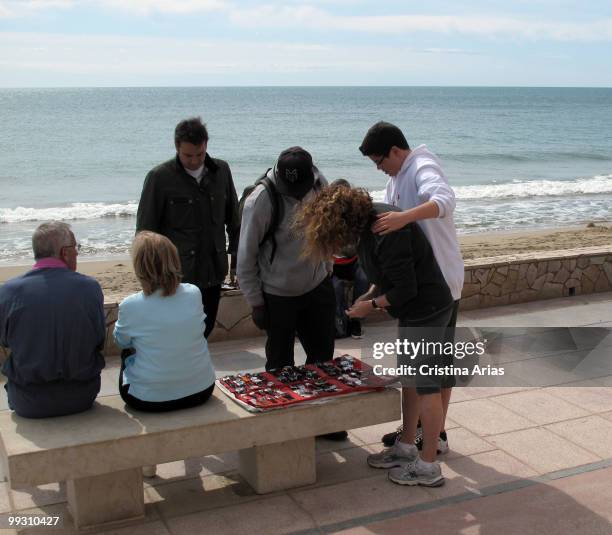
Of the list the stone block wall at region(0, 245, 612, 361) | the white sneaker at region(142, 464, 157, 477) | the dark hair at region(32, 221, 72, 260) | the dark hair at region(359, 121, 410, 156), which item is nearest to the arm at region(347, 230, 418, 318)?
the dark hair at region(359, 121, 410, 156)

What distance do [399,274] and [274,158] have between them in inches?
Result: 1215

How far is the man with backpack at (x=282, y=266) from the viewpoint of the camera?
4.25 metres

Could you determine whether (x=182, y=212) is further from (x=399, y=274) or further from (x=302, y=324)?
(x=399, y=274)

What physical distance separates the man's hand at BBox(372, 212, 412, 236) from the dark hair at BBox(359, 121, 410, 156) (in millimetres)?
473

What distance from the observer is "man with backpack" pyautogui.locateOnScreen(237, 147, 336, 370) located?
4.25m

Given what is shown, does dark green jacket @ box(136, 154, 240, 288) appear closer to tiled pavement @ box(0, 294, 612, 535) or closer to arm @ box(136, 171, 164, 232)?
arm @ box(136, 171, 164, 232)

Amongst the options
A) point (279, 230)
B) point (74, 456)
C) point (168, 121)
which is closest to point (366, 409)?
point (279, 230)

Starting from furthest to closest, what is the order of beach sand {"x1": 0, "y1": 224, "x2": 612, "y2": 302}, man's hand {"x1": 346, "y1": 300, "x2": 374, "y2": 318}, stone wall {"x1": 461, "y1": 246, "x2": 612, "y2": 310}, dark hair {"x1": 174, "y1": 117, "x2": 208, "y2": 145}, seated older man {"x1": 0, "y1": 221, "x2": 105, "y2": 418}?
1. beach sand {"x1": 0, "y1": 224, "x2": 612, "y2": 302}
2. stone wall {"x1": 461, "y1": 246, "x2": 612, "y2": 310}
3. dark hair {"x1": 174, "y1": 117, "x2": 208, "y2": 145}
4. man's hand {"x1": 346, "y1": 300, "x2": 374, "y2": 318}
5. seated older man {"x1": 0, "y1": 221, "x2": 105, "y2": 418}

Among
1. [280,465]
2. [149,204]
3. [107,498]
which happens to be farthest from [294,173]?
[107,498]

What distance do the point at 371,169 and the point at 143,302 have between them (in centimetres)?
2571

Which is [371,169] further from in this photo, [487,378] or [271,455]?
[271,455]

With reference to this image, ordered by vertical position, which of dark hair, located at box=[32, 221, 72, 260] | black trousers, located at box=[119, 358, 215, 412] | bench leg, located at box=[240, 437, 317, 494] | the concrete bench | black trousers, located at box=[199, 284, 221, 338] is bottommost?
bench leg, located at box=[240, 437, 317, 494]

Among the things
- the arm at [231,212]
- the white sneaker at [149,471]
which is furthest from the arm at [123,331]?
the arm at [231,212]

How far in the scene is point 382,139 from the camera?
3992 millimetres
